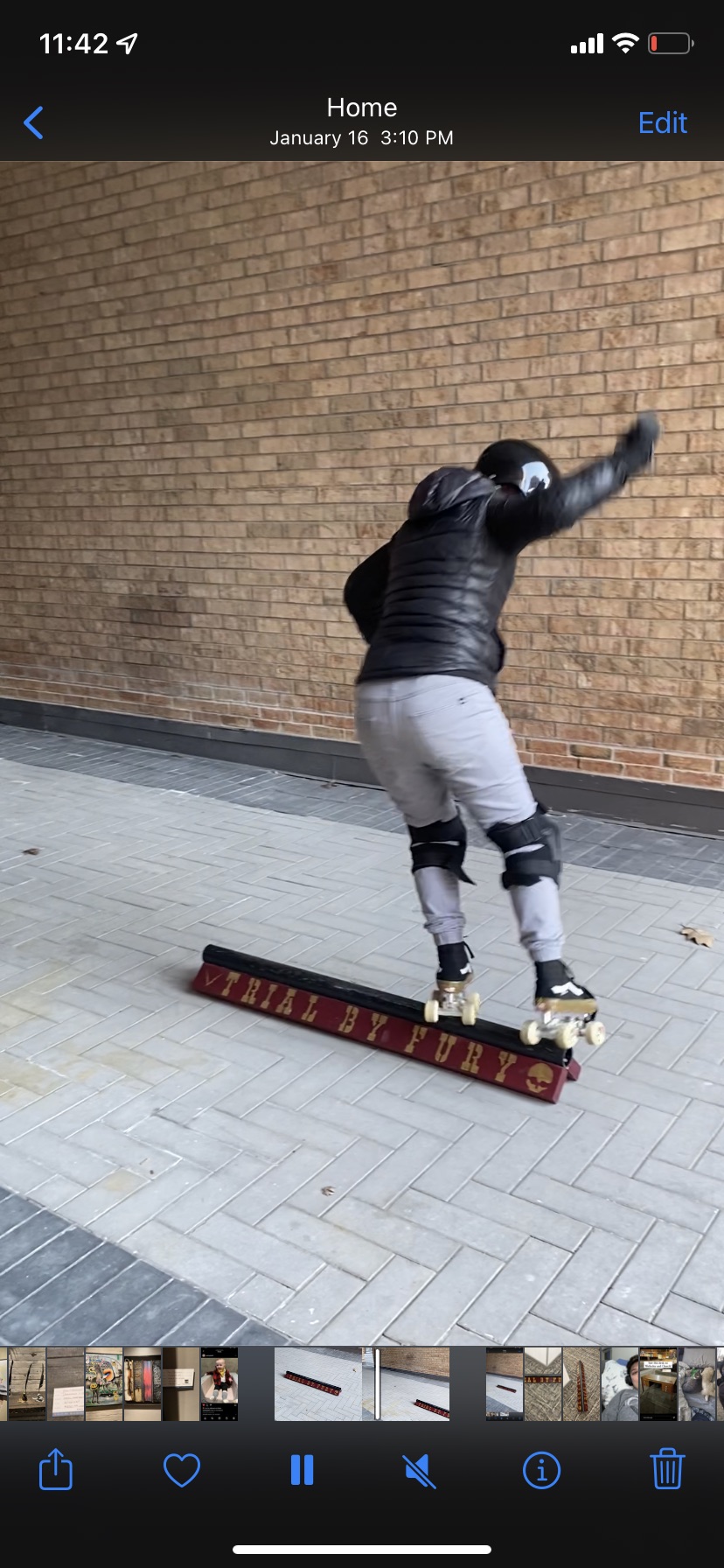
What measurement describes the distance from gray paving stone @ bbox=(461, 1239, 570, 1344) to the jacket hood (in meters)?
2.10

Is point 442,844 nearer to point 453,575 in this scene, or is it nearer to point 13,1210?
point 453,575

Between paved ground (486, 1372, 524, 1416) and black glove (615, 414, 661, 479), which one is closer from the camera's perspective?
paved ground (486, 1372, 524, 1416)

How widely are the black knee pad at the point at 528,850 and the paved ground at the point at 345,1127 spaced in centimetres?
75

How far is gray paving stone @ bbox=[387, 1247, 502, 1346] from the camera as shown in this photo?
8.25 ft

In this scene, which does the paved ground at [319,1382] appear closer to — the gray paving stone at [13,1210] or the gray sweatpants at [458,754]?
the gray paving stone at [13,1210]

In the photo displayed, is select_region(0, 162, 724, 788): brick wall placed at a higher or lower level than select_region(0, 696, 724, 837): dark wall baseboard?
higher

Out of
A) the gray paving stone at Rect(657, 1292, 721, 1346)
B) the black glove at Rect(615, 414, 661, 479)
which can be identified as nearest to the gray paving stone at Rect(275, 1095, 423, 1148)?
the gray paving stone at Rect(657, 1292, 721, 1346)

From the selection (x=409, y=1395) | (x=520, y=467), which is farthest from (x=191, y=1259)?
(x=520, y=467)

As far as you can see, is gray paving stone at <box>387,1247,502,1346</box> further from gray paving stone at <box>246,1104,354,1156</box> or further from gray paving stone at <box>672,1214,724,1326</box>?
gray paving stone at <box>246,1104,354,1156</box>

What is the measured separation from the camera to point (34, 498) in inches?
364

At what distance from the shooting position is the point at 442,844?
374cm

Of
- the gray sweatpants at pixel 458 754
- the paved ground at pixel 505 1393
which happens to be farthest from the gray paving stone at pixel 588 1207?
the paved ground at pixel 505 1393

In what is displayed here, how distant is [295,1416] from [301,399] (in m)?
6.52

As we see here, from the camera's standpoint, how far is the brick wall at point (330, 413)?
226 inches
